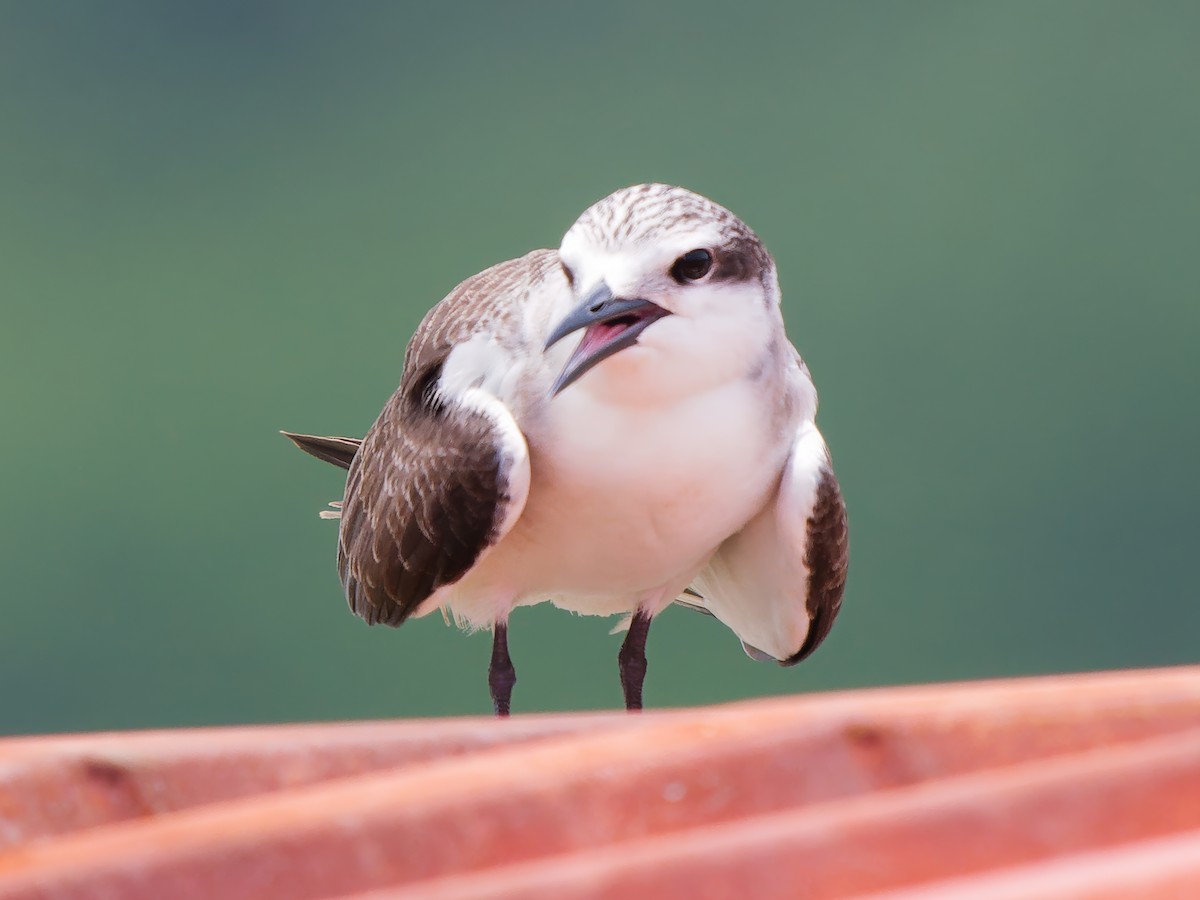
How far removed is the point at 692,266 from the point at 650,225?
0.06 meters

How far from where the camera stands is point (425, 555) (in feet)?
6.37

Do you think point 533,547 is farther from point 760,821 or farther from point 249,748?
point 760,821

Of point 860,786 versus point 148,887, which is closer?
point 148,887

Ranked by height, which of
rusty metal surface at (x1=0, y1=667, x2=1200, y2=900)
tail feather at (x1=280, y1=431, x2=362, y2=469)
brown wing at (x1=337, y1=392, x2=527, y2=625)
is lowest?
tail feather at (x1=280, y1=431, x2=362, y2=469)

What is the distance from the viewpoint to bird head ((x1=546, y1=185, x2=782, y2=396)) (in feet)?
5.31

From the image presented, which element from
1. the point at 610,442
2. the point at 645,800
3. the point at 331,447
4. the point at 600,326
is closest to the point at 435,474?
the point at 610,442

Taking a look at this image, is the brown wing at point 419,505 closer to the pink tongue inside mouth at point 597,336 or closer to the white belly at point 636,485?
the white belly at point 636,485

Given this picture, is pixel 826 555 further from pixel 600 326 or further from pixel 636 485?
pixel 600 326

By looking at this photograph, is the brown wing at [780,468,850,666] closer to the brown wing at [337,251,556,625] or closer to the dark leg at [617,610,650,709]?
the dark leg at [617,610,650,709]

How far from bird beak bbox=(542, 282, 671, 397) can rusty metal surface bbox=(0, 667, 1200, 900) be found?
35.3 inches

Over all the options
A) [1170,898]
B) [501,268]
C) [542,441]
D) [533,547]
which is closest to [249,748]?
[1170,898]

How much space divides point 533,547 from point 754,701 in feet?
4.21

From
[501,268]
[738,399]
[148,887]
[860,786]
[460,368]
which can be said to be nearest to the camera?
[148,887]

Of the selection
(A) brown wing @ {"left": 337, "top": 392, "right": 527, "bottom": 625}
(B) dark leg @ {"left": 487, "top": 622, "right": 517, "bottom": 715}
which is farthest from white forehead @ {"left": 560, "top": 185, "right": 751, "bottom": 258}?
(B) dark leg @ {"left": 487, "top": 622, "right": 517, "bottom": 715}
